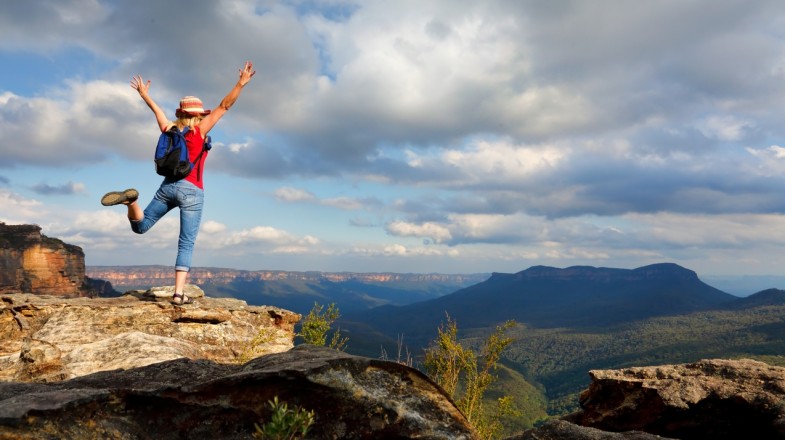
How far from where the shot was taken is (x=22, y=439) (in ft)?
10.1

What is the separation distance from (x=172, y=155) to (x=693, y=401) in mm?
9353

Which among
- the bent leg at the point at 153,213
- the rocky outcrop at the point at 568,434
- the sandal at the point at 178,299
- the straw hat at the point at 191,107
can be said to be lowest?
the rocky outcrop at the point at 568,434

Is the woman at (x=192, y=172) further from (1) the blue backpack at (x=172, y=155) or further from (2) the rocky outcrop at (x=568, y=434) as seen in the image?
(2) the rocky outcrop at (x=568, y=434)

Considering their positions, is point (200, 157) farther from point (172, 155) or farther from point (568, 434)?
point (568, 434)

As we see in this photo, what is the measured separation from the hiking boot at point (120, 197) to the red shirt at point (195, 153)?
104 centimetres

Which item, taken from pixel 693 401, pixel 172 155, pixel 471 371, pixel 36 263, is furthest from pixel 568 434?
pixel 36 263

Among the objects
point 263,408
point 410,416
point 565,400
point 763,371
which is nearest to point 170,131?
point 263,408

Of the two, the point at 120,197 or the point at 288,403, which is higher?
the point at 120,197

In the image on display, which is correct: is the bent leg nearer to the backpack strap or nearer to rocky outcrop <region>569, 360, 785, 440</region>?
the backpack strap

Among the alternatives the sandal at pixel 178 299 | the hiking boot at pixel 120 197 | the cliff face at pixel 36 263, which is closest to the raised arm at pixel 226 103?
the hiking boot at pixel 120 197

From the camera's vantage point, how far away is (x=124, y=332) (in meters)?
9.11

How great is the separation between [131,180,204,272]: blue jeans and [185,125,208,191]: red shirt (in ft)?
0.42

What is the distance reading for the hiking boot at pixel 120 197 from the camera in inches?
316

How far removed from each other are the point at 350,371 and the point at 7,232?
154651 millimetres
